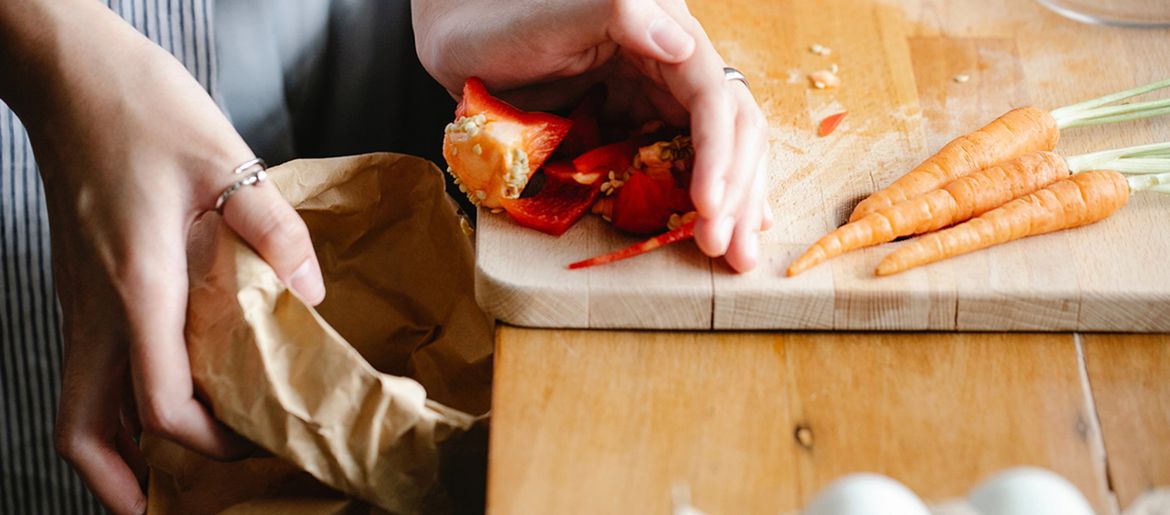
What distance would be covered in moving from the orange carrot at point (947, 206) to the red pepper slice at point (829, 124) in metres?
0.14

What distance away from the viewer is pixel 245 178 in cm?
99

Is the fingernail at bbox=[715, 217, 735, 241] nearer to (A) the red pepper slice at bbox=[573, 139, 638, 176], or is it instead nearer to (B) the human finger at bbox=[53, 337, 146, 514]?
(A) the red pepper slice at bbox=[573, 139, 638, 176]

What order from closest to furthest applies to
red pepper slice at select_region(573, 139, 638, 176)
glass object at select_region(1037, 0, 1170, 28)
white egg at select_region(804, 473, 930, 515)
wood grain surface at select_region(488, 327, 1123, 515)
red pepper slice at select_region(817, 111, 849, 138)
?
white egg at select_region(804, 473, 930, 515) < wood grain surface at select_region(488, 327, 1123, 515) < red pepper slice at select_region(573, 139, 638, 176) < red pepper slice at select_region(817, 111, 849, 138) < glass object at select_region(1037, 0, 1170, 28)

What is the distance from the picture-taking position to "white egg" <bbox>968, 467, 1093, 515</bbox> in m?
0.70

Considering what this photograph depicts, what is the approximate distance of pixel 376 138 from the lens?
1.59 meters

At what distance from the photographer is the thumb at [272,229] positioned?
961mm

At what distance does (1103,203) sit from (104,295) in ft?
2.98

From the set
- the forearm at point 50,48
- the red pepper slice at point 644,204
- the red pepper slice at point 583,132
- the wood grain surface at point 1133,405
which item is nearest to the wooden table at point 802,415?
the wood grain surface at point 1133,405

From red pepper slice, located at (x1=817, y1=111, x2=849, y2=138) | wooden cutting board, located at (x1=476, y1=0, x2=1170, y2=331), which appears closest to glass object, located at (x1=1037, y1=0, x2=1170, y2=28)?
wooden cutting board, located at (x1=476, y1=0, x2=1170, y2=331)

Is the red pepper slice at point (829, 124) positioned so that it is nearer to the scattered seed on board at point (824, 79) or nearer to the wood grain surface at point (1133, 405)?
the scattered seed on board at point (824, 79)

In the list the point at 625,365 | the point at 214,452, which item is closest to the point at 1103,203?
the point at 625,365

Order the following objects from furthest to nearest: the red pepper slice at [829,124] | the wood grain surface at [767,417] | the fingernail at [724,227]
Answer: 1. the red pepper slice at [829,124]
2. the fingernail at [724,227]
3. the wood grain surface at [767,417]

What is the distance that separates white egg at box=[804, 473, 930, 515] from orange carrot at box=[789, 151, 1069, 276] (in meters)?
0.31

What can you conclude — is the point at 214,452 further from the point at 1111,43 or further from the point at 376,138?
the point at 1111,43
